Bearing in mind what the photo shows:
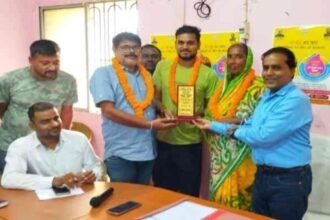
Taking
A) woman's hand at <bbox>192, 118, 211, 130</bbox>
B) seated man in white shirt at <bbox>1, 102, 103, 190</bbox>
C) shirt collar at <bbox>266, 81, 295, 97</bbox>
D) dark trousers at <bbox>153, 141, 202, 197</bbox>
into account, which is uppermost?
shirt collar at <bbox>266, 81, 295, 97</bbox>

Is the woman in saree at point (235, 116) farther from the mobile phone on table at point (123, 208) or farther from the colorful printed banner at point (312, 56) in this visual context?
the mobile phone on table at point (123, 208)

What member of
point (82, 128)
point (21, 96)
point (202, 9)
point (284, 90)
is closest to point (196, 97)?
point (284, 90)

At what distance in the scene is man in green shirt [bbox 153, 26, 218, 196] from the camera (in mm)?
2664

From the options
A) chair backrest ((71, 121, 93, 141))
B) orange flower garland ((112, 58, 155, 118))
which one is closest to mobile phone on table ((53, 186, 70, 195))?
orange flower garland ((112, 58, 155, 118))

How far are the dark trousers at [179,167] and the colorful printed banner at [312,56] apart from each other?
922 millimetres

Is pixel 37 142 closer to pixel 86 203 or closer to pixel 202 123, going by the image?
pixel 86 203

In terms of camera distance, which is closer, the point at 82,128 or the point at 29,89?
the point at 29,89

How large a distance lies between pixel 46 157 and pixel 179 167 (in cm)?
96

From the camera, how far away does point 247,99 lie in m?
2.58

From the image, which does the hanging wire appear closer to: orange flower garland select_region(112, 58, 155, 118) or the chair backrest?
orange flower garland select_region(112, 58, 155, 118)

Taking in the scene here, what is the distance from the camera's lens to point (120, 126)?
2525 mm

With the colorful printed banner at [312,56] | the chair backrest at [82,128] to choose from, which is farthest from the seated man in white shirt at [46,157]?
the chair backrest at [82,128]

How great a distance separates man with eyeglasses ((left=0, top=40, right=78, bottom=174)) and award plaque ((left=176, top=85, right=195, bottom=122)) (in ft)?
2.70

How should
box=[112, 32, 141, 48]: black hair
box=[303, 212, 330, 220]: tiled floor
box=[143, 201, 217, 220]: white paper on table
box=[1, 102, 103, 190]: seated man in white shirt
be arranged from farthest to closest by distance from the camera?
box=[303, 212, 330, 220]: tiled floor → box=[112, 32, 141, 48]: black hair → box=[1, 102, 103, 190]: seated man in white shirt → box=[143, 201, 217, 220]: white paper on table
